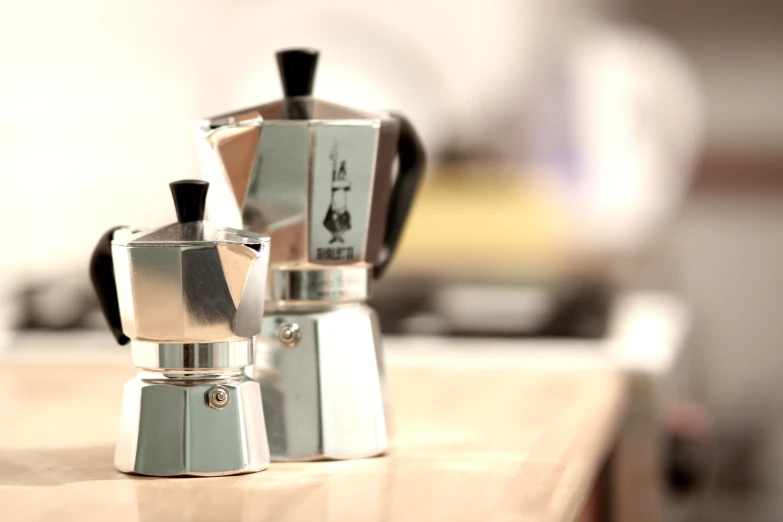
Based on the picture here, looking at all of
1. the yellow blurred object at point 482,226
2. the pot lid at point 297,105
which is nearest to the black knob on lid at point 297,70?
the pot lid at point 297,105

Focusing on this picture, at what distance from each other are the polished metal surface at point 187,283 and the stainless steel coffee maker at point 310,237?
0.06 metres

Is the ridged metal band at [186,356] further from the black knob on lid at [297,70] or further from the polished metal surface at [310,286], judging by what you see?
the black knob on lid at [297,70]

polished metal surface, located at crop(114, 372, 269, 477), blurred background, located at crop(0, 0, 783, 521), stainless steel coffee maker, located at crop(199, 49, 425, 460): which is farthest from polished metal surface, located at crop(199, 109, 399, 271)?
blurred background, located at crop(0, 0, 783, 521)

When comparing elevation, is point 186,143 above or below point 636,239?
above

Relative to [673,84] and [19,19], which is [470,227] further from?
[19,19]

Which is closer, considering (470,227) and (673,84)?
(470,227)

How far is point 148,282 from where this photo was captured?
24.6 inches

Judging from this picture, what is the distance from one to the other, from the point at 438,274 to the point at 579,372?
3.01 feet

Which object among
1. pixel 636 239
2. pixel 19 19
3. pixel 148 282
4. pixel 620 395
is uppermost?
pixel 19 19

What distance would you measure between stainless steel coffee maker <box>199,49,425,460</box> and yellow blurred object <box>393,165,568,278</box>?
1562 mm

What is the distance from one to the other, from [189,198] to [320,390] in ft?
0.49

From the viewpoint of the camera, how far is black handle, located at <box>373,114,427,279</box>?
0.77 meters

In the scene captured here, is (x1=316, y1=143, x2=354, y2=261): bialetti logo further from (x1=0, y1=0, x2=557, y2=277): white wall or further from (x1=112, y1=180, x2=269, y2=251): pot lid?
(x1=0, y1=0, x2=557, y2=277): white wall

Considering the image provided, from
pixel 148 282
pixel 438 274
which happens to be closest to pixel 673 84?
pixel 438 274
